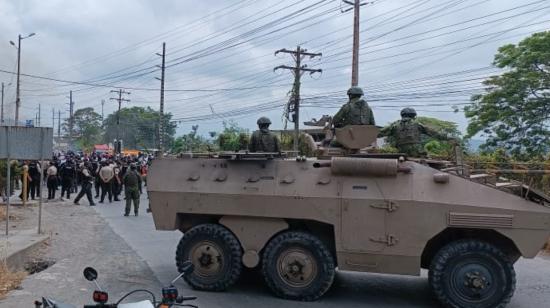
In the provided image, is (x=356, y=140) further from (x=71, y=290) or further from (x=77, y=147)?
(x=77, y=147)

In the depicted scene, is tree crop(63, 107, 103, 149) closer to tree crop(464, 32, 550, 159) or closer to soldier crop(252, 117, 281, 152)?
tree crop(464, 32, 550, 159)

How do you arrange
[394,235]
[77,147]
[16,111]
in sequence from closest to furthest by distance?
1. [394,235]
2. [16,111]
3. [77,147]

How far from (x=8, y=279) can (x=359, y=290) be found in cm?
461

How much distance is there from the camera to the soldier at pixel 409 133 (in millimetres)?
8672

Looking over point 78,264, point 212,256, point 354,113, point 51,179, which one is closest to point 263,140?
point 354,113

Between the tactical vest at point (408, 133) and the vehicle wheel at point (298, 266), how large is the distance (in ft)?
7.16

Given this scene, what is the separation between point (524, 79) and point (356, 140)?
1799 cm

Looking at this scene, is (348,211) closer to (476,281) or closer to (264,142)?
(476,281)

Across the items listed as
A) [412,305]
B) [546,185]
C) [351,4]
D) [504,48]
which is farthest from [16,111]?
[412,305]

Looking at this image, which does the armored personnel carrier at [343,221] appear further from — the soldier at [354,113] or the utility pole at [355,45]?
the utility pole at [355,45]

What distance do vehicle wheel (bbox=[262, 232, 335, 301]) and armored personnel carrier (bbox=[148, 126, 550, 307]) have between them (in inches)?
0.5

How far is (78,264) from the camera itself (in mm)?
9594

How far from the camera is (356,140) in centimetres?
814

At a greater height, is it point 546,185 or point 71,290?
point 546,185
